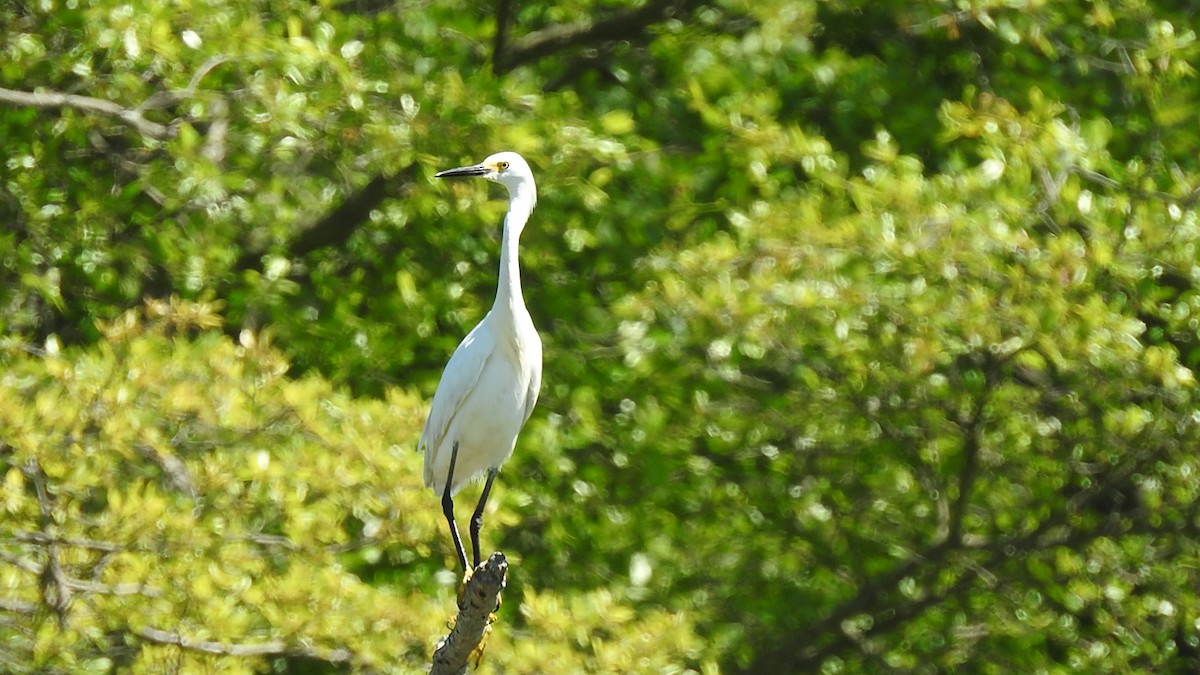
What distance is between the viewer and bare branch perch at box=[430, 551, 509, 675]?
374cm

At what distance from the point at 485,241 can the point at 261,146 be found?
1.44 m

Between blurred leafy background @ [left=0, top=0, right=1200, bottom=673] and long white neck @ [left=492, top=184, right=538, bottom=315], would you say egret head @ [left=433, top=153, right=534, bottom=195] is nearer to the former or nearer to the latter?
long white neck @ [left=492, top=184, right=538, bottom=315]

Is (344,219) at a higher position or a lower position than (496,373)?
lower

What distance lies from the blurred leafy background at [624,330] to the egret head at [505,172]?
3.51ft

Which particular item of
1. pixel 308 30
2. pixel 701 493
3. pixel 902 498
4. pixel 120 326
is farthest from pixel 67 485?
pixel 902 498

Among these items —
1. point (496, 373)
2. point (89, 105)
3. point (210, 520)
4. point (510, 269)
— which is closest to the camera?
point (510, 269)

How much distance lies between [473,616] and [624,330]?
9.47 ft

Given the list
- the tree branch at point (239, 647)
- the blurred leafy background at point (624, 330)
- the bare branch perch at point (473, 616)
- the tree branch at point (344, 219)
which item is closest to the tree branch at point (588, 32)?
the blurred leafy background at point (624, 330)

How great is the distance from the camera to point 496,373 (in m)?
4.91

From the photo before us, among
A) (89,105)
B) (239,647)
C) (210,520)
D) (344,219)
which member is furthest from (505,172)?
(344,219)

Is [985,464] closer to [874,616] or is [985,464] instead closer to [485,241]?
[874,616]

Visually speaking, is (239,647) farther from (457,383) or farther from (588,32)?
(588,32)

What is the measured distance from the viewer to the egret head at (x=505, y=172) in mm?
4957

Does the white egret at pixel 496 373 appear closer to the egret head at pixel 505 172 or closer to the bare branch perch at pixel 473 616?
the egret head at pixel 505 172
